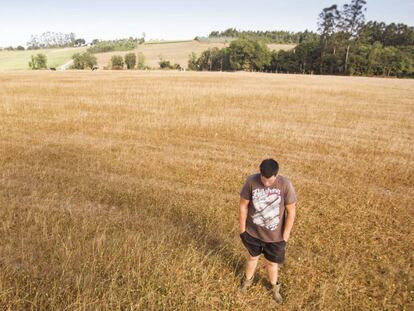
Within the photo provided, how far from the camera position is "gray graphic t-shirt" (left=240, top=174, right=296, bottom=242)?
4.20 m

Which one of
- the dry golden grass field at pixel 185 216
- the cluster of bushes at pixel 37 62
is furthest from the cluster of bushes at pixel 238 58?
the dry golden grass field at pixel 185 216

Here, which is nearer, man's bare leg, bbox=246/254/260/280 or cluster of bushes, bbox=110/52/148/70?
man's bare leg, bbox=246/254/260/280

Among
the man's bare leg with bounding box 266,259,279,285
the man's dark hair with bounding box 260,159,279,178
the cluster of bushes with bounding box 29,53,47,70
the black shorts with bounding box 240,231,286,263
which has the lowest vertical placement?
the cluster of bushes with bounding box 29,53,47,70

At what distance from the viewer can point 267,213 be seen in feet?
14.1

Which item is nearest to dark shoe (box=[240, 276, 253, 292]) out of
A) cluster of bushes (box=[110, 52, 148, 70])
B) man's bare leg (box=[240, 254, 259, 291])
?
man's bare leg (box=[240, 254, 259, 291])

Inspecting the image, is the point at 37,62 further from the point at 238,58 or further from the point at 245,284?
the point at 245,284

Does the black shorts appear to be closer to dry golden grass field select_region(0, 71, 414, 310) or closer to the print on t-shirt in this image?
the print on t-shirt

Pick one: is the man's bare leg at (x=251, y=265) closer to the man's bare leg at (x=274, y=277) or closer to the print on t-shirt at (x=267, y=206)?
the man's bare leg at (x=274, y=277)

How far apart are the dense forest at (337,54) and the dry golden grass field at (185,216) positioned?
249ft

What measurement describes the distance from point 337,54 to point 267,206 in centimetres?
9224

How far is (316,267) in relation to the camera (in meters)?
5.54

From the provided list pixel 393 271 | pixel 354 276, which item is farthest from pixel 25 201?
pixel 393 271

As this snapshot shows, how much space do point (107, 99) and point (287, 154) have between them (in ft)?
49.3

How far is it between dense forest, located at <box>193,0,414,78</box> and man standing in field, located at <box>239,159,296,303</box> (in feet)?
284
